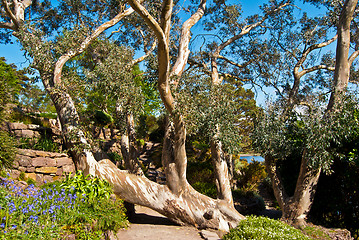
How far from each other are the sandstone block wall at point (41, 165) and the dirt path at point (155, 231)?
298cm

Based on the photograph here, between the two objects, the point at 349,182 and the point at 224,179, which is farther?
the point at 224,179

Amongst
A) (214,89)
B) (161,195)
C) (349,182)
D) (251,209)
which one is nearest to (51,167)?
(161,195)

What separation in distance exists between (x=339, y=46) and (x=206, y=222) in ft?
23.6

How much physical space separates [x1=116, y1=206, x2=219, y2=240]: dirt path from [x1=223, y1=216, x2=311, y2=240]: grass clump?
105 cm

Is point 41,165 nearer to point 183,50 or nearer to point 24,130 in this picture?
point 24,130

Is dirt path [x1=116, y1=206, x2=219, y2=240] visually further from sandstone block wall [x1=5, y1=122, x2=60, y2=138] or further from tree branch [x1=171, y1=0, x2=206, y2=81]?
sandstone block wall [x1=5, y1=122, x2=60, y2=138]

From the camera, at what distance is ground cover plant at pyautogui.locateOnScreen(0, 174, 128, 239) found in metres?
3.55

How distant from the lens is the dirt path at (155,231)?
20.0ft

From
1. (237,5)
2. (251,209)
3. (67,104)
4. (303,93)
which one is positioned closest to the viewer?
(67,104)

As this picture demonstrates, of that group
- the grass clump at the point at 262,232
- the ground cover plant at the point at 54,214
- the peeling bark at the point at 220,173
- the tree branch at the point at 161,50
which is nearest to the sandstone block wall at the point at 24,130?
the ground cover plant at the point at 54,214

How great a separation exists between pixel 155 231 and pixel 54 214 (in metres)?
3.20

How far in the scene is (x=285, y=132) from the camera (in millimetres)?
8570

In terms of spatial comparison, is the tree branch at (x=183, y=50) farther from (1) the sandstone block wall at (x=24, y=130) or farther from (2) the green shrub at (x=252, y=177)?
(2) the green shrub at (x=252, y=177)

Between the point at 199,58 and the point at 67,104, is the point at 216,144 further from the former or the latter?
the point at 199,58
